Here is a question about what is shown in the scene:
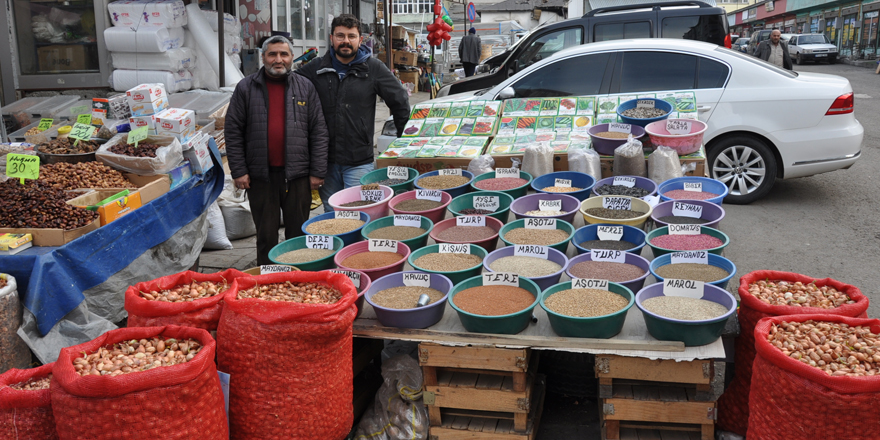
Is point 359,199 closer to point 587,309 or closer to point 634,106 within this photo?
point 587,309

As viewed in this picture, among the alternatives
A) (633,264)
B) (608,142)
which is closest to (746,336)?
(633,264)

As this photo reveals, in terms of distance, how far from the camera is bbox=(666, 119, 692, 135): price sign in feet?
13.7

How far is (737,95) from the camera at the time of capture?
581 centimetres

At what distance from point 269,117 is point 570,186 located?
1.93m

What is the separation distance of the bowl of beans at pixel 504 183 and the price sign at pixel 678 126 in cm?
103

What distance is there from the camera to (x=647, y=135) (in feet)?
13.9

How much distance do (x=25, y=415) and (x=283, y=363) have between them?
31.8 inches

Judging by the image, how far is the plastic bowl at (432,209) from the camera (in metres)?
3.52

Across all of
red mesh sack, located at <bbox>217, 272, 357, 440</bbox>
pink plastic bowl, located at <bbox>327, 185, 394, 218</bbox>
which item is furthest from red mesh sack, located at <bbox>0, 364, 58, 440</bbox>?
pink plastic bowl, located at <bbox>327, 185, 394, 218</bbox>

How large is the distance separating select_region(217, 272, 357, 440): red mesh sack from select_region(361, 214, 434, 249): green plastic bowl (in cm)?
82

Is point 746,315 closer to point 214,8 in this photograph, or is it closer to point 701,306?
point 701,306

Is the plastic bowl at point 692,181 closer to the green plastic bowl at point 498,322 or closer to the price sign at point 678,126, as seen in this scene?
the price sign at point 678,126

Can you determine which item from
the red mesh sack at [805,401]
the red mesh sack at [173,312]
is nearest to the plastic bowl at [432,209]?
the red mesh sack at [173,312]

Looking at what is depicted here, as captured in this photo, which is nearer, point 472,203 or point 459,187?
point 472,203
